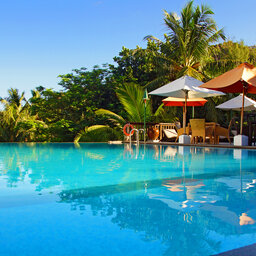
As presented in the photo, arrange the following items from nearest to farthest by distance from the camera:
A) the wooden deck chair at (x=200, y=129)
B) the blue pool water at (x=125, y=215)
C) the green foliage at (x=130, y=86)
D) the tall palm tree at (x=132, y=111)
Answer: the blue pool water at (x=125, y=215)
the wooden deck chair at (x=200, y=129)
the tall palm tree at (x=132, y=111)
the green foliage at (x=130, y=86)

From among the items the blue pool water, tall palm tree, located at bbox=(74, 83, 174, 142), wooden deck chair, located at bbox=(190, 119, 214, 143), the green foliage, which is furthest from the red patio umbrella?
tall palm tree, located at bbox=(74, 83, 174, 142)

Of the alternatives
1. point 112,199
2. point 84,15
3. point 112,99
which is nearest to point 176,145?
point 112,99

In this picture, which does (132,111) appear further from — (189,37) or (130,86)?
(189,37)

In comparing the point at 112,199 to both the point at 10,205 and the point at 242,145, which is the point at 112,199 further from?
the point at 242,145

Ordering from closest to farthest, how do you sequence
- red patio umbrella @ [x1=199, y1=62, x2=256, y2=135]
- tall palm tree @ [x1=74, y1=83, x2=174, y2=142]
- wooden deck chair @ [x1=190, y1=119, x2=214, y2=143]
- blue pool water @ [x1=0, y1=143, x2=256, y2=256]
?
blue pool water @ [x1=0, y1=143, x2=256, y2=256]
red patio umbrella @ [x1=199, y1=62, x2=256, y2=135]
wooden deck chair @ [x1=190, y1=119, x2=214, y2=143]
tall palm tree @ [x1=74, y1=83, x2=174, y2=142]

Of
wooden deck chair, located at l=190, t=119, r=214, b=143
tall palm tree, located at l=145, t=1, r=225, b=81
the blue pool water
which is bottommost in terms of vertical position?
the blue pool water

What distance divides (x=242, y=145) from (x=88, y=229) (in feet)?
31.2

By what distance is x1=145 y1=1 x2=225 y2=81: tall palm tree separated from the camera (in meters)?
16.4

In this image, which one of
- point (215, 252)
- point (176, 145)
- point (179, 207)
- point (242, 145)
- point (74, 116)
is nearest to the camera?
point (215, 252)

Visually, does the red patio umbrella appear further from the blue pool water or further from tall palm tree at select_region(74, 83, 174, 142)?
tall palm tree at select_region(74, 83, 174, 142)

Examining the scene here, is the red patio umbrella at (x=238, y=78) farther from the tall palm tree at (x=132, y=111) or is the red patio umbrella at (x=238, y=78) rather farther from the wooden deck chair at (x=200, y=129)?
the tall palm tree at (x=132, y=111)

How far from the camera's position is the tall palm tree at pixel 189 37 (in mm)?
16406

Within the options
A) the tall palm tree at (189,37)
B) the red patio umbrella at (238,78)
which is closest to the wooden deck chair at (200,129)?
the red patio umbrella at (238,78)

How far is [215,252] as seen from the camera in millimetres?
1748
